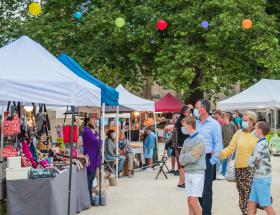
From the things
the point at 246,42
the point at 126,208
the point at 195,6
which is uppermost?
the point at 195,6

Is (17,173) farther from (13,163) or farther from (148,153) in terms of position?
(148,153)

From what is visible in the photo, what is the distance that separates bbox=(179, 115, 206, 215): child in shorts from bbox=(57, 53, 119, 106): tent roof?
108 inches

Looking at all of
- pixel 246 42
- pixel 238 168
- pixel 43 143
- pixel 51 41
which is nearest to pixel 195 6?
pixel 246 42

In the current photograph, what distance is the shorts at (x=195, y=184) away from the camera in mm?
7340

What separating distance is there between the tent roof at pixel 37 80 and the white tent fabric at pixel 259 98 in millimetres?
12657

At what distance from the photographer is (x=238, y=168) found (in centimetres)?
800

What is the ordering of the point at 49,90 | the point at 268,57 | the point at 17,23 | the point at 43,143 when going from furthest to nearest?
the point at 17,23 < the point at 268,57 < the point at 43,143 < the point at 49,90

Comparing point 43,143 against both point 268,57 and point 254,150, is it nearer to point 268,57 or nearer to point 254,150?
point 254,150

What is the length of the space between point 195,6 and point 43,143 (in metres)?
12.8

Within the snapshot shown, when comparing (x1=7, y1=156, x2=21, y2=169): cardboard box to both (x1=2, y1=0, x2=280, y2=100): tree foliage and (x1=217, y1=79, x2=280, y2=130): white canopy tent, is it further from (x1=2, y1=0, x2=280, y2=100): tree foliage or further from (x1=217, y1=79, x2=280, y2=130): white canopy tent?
(x1=2, y1=0, x2=280, y2=100): tree foliage

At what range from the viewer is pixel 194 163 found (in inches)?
287

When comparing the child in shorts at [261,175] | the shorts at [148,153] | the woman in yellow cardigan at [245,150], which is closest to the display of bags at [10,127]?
the woman in yellow cardigan at [245,150]

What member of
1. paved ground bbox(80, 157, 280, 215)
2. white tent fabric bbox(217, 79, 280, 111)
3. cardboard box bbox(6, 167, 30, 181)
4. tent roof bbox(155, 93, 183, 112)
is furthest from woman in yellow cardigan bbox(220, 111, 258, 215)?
tent roof bbox(155, 93, 183, 112)

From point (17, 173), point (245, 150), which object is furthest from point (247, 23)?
point (17, 173)
